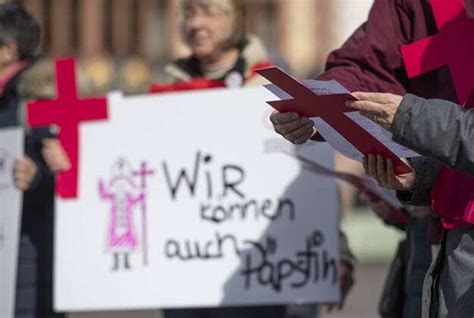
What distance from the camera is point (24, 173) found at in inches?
195

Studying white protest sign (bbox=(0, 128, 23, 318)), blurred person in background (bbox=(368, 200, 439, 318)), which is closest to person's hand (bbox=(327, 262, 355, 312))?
blurred person in background (bbox=(368, 200, 439, 318))

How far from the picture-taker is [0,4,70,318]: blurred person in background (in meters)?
4.97

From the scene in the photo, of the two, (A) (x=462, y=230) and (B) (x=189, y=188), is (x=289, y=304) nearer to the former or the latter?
(B) (x=189, y=188)

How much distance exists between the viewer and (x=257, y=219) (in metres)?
4.69

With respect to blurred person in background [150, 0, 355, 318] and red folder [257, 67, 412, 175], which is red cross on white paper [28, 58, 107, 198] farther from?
red folder [257, 67, 412, 175]

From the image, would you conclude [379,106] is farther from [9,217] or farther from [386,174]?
[9,217]

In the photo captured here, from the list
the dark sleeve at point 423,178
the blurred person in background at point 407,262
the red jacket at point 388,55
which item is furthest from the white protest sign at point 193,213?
the dark sleeve at point 423,178

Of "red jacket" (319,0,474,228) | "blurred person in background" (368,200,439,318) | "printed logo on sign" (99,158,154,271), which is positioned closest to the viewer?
"red jacket" (319,0,474,228)

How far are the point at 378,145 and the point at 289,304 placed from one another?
183 cm

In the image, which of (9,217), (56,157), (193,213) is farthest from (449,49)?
(9,217)

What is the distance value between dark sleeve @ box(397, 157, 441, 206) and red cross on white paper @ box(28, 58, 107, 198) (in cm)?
200

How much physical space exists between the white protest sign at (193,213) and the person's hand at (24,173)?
14 cm

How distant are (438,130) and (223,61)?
2147 mm

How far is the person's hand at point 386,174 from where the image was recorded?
9.89 ft
